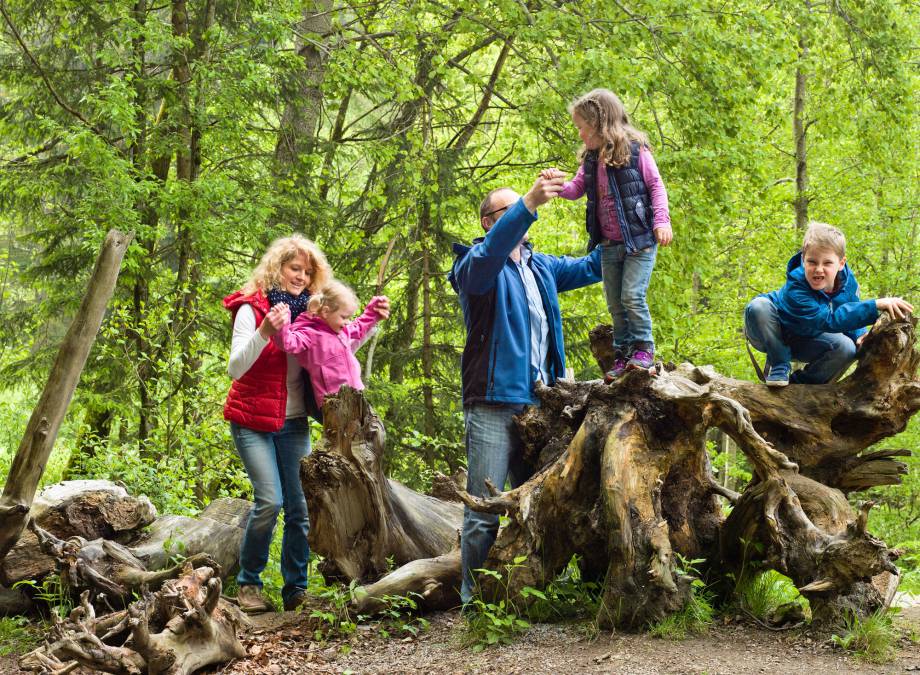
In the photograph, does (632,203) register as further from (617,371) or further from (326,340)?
(326,340)

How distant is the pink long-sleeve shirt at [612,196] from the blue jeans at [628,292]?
135mm

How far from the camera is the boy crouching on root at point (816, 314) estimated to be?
15.7 feet

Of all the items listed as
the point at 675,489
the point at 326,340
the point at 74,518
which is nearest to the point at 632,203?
the point at 675,489

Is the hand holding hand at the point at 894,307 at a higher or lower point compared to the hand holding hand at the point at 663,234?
lower

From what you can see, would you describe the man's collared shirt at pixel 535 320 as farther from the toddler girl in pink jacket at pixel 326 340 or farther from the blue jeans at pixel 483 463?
the toddler girl in pink jacket at pixel 326 340

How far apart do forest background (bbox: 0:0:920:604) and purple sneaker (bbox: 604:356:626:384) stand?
437 cm

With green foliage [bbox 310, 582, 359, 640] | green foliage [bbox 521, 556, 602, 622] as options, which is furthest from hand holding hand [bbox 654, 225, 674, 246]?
green foliage [bbox 310, 582, 359, 640]

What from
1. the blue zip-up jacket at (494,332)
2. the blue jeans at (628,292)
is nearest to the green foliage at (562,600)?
the blue zip-up jacket at (494,332)

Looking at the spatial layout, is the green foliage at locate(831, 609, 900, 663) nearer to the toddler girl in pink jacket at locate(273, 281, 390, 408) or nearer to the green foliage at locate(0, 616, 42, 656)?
the toddler girl in pink jacket at locate(273, 281, 390, 408)

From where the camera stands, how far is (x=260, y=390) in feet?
17.5

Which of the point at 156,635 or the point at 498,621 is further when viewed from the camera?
the point at 498,621

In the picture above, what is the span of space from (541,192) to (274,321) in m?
1.73

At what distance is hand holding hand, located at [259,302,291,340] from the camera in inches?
196

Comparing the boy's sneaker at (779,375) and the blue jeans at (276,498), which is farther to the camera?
the blue jeans at (276,498)
